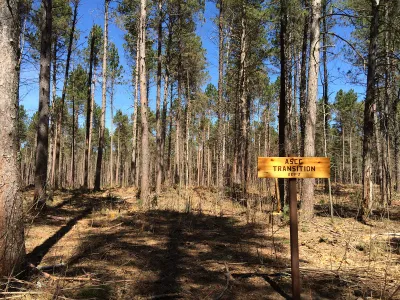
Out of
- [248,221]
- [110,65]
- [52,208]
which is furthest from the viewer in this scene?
[110,65]

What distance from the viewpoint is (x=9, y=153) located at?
12.8 ft

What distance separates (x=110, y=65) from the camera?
2406 cm

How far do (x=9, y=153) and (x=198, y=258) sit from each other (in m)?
3.39

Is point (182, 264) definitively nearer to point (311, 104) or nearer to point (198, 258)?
point (198, 258)

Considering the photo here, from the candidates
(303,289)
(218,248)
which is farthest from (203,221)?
(303,289)

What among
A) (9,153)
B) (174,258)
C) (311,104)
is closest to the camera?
(9,153)

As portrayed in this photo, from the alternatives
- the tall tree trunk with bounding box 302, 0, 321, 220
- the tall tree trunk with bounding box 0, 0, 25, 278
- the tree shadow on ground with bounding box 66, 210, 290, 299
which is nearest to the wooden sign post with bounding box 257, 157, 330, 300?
the tree shadow on ground with bounding box 66, 210, 290, 299

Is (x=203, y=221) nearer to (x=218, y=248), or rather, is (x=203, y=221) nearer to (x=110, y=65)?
(x=218, y=248)

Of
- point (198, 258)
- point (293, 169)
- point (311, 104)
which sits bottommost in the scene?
point (198, 258)

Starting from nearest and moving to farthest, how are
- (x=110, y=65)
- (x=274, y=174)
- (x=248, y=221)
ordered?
(x=274, y=174) < (x=248, y=221) < (x=110, y=65)

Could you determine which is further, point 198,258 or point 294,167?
point 198,258

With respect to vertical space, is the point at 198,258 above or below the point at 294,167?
below

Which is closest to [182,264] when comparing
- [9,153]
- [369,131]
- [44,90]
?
[9,153]

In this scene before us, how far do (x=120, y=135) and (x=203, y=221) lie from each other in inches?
1437
